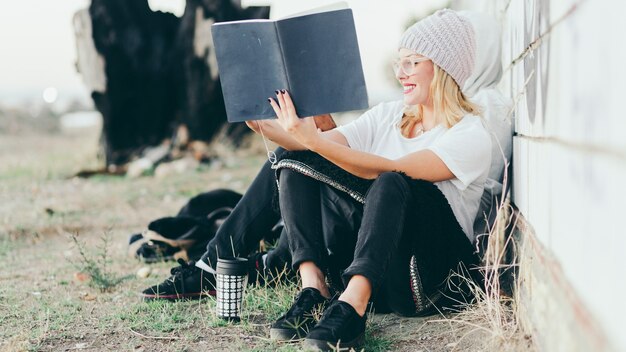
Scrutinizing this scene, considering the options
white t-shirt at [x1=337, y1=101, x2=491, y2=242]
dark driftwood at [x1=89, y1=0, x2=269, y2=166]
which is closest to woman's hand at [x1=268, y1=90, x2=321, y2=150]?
white t-shirt at [x1=337, y1=101, x2=491, y2=242]

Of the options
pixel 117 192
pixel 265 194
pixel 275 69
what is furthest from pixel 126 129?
pixel 275 69

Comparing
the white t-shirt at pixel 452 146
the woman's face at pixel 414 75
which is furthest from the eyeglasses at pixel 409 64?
the white t-shirt at pixel 452 146

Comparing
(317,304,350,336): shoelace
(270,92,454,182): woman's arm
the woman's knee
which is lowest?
(317,304,350,336): shoelace

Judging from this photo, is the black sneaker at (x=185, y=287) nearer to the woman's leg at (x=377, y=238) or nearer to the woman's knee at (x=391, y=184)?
the woman's leg at (x=377, y=238)

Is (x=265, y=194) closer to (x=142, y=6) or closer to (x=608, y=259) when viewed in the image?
(x=608, y=259)

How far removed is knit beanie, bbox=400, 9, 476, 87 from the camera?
3229 millimetres

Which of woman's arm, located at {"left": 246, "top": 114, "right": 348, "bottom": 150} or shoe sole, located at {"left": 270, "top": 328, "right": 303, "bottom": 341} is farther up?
woman's arm, located at {"left": 246, "top": 114, "right": 348, "bottom": 150}

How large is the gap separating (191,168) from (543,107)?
22.4 ft

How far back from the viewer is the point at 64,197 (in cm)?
743

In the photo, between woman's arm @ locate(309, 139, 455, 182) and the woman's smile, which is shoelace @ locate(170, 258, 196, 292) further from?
the woman's smile

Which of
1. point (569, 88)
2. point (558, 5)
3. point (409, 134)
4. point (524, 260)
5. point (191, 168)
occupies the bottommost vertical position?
point (191, 168)

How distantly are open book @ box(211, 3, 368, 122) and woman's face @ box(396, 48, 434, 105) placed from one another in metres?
0.46

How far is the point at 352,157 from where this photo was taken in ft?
9.91

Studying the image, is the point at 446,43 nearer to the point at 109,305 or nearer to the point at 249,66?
the point at 249,66
